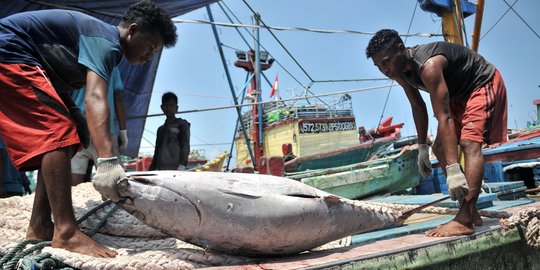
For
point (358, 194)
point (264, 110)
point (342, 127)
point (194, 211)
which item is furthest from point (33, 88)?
point (264, 110)

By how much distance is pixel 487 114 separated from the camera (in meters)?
2.41

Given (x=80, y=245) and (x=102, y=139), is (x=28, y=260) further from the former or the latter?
(x=102, y=139)

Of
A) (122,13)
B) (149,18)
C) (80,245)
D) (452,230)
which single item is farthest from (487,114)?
(122,13)

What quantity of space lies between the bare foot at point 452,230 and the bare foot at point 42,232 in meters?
1.79

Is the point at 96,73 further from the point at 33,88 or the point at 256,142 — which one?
the point at 256,142

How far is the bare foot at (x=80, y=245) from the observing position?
1.50 m

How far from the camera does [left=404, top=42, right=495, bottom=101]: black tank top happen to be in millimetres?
2455

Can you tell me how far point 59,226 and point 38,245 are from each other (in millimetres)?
120

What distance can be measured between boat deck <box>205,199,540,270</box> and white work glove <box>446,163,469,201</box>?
0.20 meters

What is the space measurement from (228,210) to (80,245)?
60 cm

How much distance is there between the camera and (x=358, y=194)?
6.72 m

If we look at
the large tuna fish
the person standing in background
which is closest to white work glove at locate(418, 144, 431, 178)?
the large tuna fish

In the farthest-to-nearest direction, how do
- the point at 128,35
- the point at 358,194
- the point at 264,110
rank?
the point at 264,110 < the point at 358,194 < the point at 128,35

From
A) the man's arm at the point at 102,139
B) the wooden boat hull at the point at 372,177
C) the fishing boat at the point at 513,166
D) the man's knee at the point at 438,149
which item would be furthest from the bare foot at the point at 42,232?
the fishing boat at the point at 513,166
